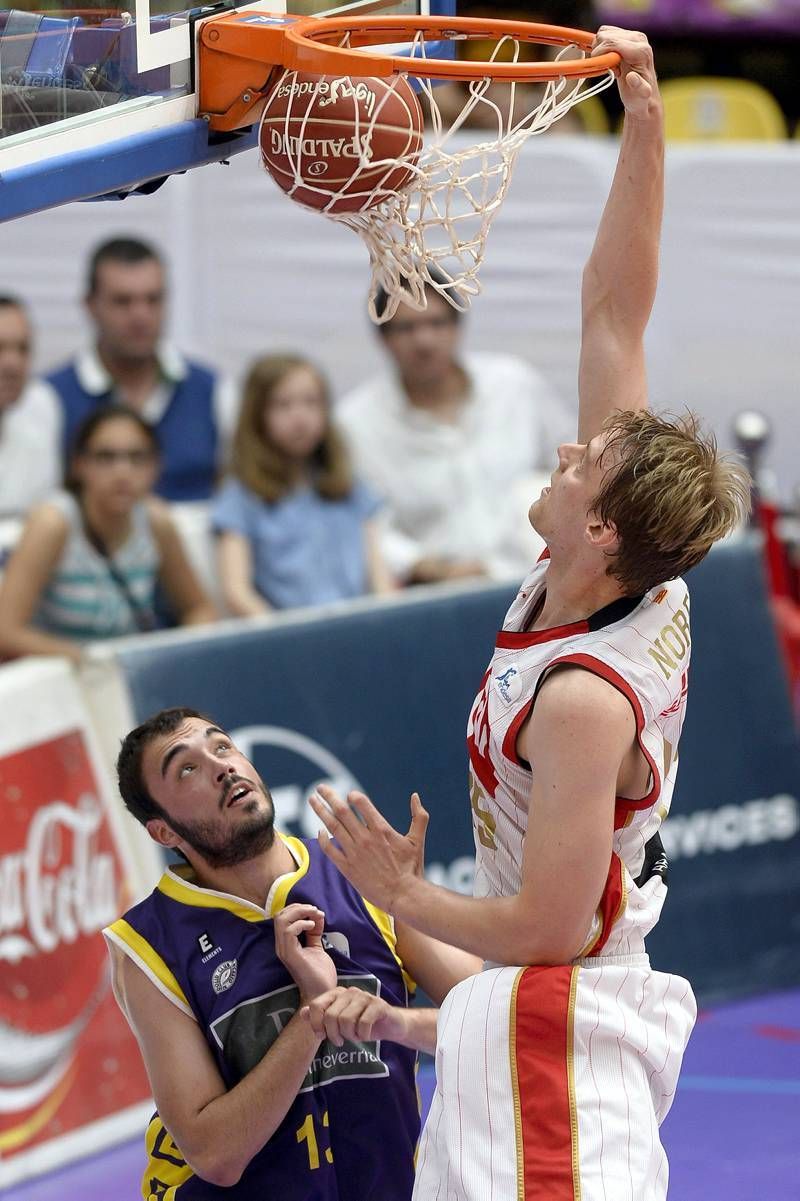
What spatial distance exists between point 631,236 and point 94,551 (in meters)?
3.36

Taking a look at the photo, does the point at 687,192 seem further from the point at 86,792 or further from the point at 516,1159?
the point at 516,1159

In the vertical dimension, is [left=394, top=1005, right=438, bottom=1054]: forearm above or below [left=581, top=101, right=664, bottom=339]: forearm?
below

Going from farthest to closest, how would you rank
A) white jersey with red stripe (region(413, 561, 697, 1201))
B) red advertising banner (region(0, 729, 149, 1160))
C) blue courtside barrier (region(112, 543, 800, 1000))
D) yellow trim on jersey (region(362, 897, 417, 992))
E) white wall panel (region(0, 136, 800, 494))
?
white wall panel (region(0, 136, 800, 494)), blue courtside barrier (region(112, 543, 800, 1000)), red advertising banner (region(0, 729, 149, 1160)), yellow trim on jersey (region(362, 897, 417, 992)), white jersey with red stripe (region(413, 561, 697, 1201))

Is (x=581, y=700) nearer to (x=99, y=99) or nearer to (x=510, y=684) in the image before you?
(x=510, y=684)

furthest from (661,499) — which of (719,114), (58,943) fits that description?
A: (719,114)

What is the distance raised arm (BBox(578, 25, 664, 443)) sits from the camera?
3523 millimetres

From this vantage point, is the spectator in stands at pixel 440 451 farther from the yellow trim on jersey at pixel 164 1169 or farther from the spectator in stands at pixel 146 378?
the yellow trim on jersey at pixel 164 1169

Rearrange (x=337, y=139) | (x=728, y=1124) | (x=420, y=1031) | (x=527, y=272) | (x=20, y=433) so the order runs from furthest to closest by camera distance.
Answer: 1. (x=527, y=272)
2. (x=20, y=433)
3. (x=728, y=1124)
4. (x=337, y=139)
5. (x=420, y=1031)

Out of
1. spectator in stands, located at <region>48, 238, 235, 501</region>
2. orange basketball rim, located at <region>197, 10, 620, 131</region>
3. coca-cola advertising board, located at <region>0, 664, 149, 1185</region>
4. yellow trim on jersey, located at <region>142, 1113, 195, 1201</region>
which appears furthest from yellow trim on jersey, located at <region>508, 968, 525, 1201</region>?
spectator in stands, located at <region>48, 238, 235, 501</region>

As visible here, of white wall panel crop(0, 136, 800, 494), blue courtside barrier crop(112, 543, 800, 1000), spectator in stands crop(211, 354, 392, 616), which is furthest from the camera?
white wall panel crop(0, 136, 800, 494)

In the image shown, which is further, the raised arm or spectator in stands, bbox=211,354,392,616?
spectator in stands, bbox=211,354,392,616

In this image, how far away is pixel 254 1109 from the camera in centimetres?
327

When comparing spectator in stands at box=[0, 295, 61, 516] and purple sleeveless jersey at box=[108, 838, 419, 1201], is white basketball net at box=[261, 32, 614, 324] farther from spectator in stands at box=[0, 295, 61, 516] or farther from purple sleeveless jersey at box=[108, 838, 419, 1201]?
spectator in stands at box=[0, 295, 61, 516]

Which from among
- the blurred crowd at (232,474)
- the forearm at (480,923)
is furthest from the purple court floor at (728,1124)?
the forearm at (480,923)
